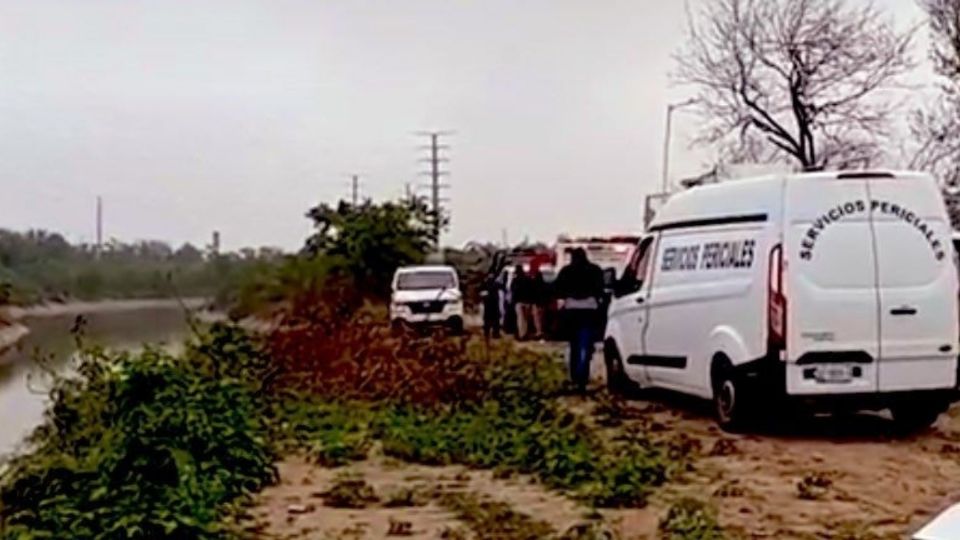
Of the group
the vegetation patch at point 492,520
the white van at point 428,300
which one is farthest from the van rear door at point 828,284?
the white van at point 428,300

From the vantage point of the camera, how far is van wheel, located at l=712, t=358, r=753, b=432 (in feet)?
45.8

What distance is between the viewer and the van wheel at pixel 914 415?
553 inches

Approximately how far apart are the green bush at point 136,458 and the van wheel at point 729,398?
4344mm

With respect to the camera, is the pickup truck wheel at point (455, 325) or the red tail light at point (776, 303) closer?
the red tail light at point (776, 303)

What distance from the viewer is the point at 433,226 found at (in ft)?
175

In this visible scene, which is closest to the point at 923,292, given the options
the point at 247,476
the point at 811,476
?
the point at 811,476

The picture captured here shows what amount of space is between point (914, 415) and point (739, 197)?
2.70m

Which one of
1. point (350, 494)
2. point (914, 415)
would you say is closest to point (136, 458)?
point (350, 494)

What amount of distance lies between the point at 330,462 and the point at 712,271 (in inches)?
165

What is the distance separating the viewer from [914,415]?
14445 millimetres

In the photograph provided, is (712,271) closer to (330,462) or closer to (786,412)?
(786,412)

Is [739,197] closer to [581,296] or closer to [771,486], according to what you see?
[771,486]

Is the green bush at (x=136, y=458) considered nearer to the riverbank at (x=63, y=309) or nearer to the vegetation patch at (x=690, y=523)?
the vegetation patch at (x=690, y=523)

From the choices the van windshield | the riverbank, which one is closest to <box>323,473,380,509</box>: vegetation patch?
the riverbank
